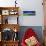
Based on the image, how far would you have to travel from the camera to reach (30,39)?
438 cm

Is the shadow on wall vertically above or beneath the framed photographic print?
beneath

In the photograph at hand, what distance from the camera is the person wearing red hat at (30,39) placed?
14.3ft

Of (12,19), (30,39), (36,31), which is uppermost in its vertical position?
(12,19)

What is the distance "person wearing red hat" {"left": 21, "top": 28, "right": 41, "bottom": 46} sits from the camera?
4355 millimetres

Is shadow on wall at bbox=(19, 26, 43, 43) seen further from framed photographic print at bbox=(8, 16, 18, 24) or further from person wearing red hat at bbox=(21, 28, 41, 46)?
framed photographic print at bbox=(8, 16, 18, 24)

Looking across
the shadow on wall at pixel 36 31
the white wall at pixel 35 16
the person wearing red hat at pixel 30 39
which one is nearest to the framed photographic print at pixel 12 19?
the white wall at pixel 35 16

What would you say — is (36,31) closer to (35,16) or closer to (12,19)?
(35,16)

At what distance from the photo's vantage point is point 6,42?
4527mm

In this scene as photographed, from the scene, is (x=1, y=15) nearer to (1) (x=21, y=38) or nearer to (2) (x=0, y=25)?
(2) (x=0, y=25)

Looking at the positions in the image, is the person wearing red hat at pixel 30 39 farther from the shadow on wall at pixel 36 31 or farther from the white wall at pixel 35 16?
the white wall at pixel 35 16

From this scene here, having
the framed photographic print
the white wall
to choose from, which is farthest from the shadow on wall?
the framed photographic print

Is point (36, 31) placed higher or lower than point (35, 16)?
lower

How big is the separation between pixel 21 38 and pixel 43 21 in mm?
818

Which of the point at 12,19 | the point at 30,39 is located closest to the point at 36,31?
the point at 30,39
